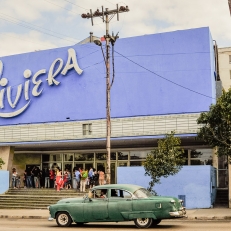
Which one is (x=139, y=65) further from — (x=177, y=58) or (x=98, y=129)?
(x=98, y=129)

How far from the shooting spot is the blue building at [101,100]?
97.7 ft

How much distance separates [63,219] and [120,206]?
2.45 metres

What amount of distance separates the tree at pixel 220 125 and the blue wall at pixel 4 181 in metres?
15.2

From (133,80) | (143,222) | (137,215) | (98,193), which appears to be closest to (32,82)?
(133,80)

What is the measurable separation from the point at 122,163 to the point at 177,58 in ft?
27.9

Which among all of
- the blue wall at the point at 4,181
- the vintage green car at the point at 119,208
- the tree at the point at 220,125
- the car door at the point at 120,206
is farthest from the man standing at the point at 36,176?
the car door at the point at 120,206

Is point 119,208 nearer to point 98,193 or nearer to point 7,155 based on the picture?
point 98,193

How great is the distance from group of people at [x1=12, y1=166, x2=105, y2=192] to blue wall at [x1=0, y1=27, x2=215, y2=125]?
3.69 meters

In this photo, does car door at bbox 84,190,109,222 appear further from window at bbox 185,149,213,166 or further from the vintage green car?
window at bbox 185,149,213,166

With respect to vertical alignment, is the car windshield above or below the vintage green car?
above

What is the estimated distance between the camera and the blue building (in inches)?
1172

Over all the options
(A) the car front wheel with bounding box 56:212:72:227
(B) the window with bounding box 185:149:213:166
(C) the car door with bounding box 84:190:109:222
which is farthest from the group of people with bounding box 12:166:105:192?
(C) the car door with bounding box 84:190:109:222

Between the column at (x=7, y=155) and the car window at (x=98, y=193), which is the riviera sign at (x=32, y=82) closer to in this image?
the column at (x=7, y=155)

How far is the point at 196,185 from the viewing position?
26.8 meters
